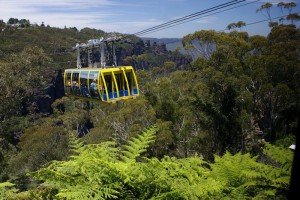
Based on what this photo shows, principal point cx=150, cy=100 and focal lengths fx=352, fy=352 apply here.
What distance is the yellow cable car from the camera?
43.5 ft

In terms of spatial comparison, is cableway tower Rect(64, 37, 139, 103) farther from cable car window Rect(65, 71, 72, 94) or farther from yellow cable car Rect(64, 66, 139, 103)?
cable car window Rect(65, 71, 72, 94)

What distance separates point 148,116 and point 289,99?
9.09 m

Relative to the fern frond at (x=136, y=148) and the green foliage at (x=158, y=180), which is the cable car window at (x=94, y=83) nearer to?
the fern frond at (x=136, y=148)

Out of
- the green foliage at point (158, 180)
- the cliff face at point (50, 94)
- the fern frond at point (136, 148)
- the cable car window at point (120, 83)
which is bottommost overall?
the cliff face at point (50, 94)

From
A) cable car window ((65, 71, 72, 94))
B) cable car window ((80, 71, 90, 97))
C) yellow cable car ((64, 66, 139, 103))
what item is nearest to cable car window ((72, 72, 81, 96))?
yellow cable car ((64, 66, 139, 103))

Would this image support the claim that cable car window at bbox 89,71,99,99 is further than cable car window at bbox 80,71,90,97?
No

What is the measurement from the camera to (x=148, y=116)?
79.5 ft

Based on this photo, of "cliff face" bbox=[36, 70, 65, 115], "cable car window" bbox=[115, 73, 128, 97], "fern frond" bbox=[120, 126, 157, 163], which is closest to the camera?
"fern frond" bbox=[120, 126, 157, 163]

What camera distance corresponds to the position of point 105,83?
1316 centimetres

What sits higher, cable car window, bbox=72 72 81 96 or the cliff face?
cable car window, bbox=72 72 81 96

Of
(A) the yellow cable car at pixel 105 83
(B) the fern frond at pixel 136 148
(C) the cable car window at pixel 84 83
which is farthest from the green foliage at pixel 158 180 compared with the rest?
(C) the cable car window at pixel 84 83

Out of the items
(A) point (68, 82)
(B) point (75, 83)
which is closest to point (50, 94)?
(A) point (68, 82)

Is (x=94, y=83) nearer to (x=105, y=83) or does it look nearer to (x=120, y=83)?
(x=105, y=83)

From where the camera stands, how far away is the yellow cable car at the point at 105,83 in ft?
→ 43.5
